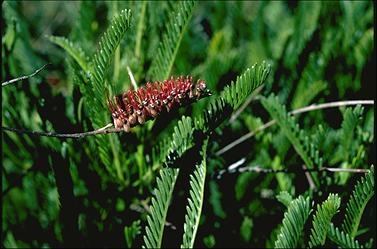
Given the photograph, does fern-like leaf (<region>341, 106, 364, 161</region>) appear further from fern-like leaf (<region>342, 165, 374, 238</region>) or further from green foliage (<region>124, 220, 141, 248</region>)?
green foliage (<region>124, 220, 141, 248</region>)

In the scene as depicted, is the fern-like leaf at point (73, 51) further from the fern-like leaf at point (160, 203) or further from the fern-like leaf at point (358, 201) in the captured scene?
the fern-like leaf at point (358, 201)

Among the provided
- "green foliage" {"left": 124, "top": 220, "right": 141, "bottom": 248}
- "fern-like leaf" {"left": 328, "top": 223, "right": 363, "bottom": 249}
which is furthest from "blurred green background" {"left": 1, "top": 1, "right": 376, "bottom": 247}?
"fern-like leaf" {"left": 328, "top": 223, "right": 363, "bottom": 249}

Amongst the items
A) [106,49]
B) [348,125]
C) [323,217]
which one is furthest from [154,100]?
[348,125]

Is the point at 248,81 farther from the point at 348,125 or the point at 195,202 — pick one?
the point at 348,125

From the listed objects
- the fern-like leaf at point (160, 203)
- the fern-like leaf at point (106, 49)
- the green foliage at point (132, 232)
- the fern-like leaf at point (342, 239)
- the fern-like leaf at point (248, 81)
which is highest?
the fern-like leaf at point (106, 49)

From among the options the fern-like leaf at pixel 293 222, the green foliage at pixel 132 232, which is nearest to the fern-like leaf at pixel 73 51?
the green foliage at pixel 132 232

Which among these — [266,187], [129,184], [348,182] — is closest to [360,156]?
[348,182]
